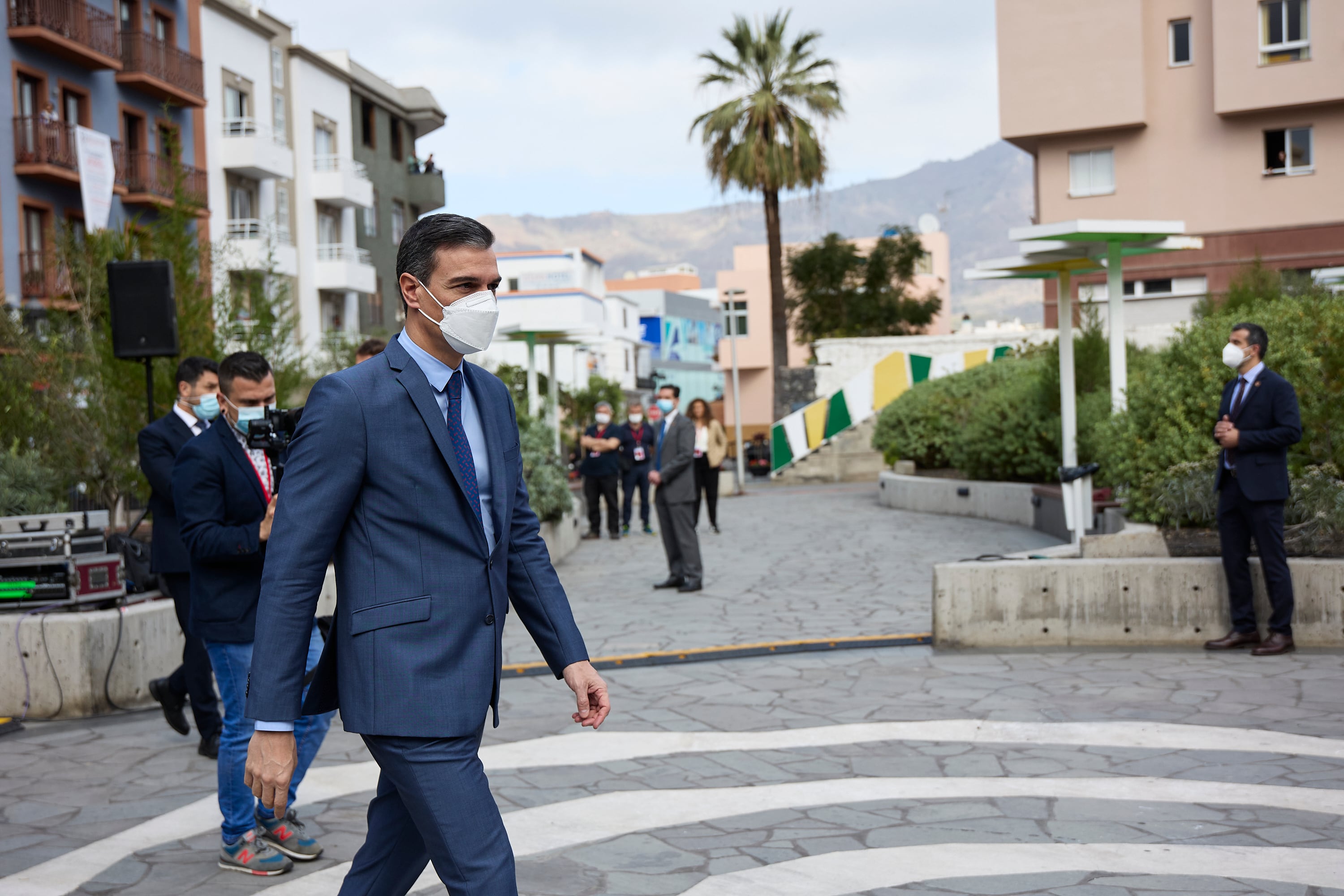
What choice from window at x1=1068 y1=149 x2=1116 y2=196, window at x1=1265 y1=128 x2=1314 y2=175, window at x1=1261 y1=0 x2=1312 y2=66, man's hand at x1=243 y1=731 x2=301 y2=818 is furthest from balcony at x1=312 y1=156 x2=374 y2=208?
man's hand at x1=243 y1=731 x2=301 y2=818

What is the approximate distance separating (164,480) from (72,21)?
1121 inches

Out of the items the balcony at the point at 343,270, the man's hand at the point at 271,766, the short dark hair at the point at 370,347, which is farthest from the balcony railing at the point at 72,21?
the man's hand at the point at 271,766

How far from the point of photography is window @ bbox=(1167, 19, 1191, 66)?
34562 mm

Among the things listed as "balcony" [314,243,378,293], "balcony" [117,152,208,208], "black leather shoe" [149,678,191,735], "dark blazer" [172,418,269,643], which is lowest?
"black leather shoe" [149,678,191,735]

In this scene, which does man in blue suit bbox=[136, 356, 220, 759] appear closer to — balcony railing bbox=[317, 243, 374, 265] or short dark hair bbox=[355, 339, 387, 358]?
short dark hair bbox=[355, 339, 387, 358]

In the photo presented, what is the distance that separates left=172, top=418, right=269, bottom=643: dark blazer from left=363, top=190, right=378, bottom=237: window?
44262mm

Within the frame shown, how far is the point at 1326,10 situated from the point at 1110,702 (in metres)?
31.4

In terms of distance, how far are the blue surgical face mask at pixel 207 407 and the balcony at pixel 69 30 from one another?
26.3 metres

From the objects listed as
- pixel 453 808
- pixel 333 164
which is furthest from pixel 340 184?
pixel 453 808

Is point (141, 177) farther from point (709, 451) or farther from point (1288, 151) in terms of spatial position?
point (1288, 151)

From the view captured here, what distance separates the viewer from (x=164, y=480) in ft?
21.4

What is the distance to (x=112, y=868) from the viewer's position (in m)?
5.04

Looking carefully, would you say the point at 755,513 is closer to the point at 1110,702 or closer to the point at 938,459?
the point at 938,459

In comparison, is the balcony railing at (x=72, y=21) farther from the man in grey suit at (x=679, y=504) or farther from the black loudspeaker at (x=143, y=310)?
the man in grey suit at (x=679, y=504)
